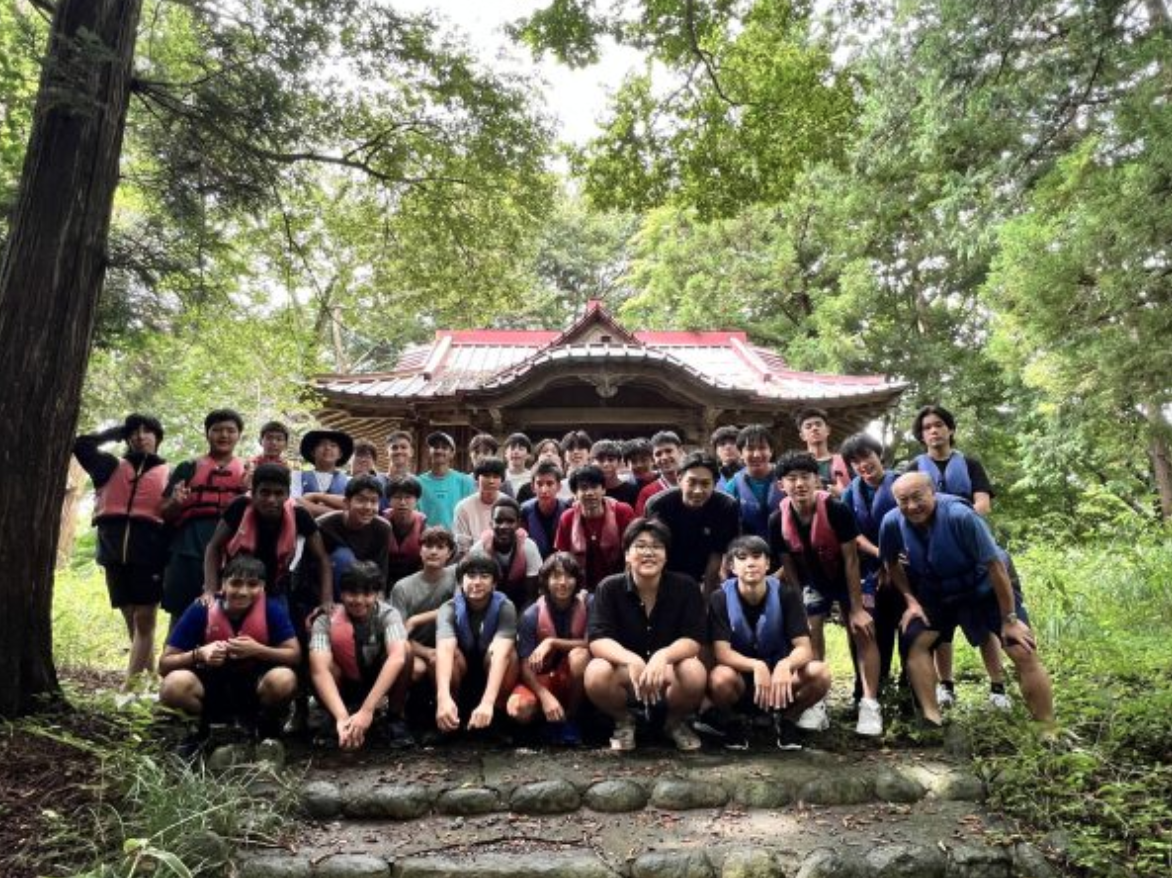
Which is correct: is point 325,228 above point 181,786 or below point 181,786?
above

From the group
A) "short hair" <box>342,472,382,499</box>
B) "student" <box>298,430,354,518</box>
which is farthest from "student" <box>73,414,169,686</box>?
"short hair" <box>342,472,382,499</box>

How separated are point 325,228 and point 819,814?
604cm

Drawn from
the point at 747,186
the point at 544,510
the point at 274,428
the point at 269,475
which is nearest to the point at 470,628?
the point at 544,510

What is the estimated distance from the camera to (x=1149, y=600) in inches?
Result: 277

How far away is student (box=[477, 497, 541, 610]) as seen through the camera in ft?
16.4

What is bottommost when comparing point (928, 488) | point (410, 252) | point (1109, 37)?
point (928, 488)

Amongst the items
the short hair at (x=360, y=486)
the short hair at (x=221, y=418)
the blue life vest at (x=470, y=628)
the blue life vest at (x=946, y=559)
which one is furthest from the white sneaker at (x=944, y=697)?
the short hair at (x=221, y=418)

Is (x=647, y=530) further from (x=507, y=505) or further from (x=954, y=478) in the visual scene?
(x=954, y=478)

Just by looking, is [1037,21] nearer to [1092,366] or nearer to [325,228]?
[1092,366]

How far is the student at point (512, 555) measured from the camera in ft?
16.4

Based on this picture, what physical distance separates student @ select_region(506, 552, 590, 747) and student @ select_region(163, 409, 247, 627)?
7.30 feet

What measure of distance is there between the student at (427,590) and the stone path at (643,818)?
2.30 ft

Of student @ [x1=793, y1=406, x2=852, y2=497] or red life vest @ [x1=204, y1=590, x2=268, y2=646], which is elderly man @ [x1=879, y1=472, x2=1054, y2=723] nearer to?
student @ [x1=793, y1=406, x2=852, y2=497]

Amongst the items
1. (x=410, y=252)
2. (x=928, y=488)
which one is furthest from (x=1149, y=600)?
(x=410, y=252)
